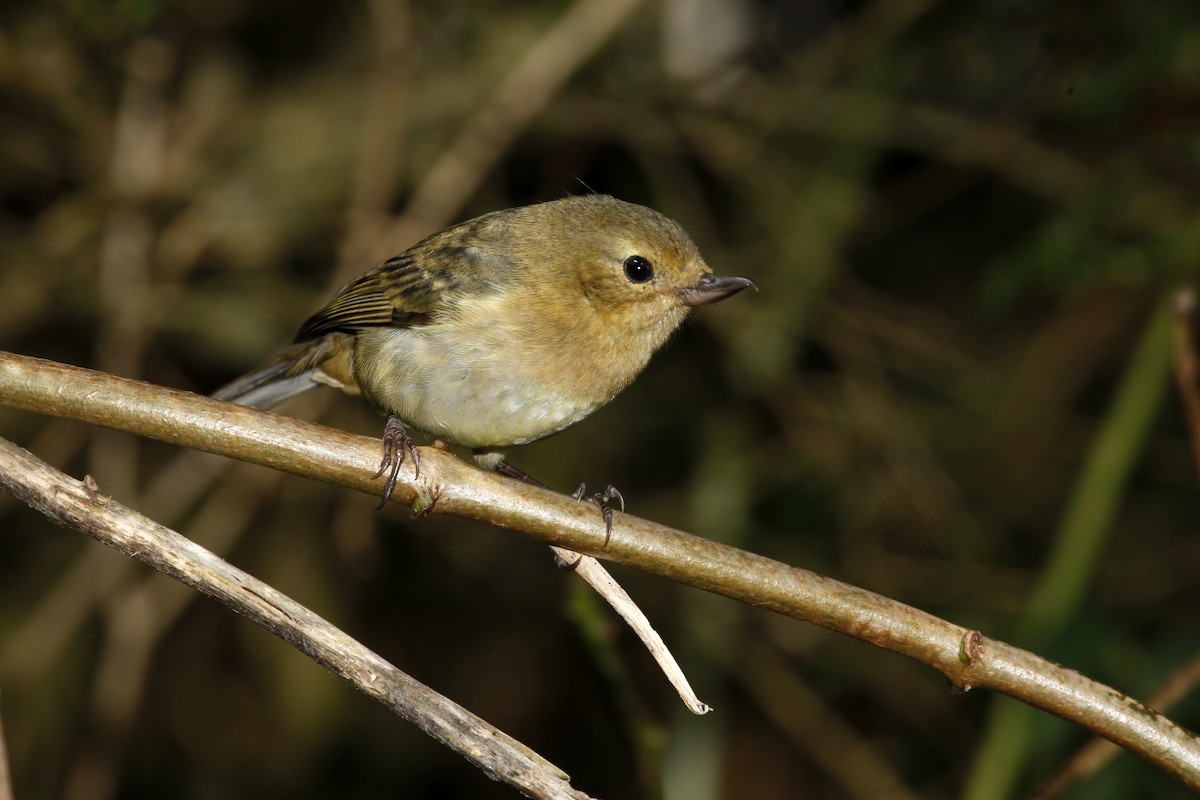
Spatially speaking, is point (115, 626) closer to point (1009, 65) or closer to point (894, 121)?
point (894, 121)

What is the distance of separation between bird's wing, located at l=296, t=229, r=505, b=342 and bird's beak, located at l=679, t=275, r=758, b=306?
0.68 metres

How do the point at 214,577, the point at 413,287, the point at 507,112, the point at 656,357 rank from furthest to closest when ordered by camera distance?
the point at 656,357 → the point at 507,112 → the point at 413,287 → the point at 214,577

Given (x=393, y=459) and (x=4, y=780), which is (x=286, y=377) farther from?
(x=4, y=780)

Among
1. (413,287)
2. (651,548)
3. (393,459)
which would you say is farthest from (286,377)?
(651,548)

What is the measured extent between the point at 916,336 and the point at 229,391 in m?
3.57

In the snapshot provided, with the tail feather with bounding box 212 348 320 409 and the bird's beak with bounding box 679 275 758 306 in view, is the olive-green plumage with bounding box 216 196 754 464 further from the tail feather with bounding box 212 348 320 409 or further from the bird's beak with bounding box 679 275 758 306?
the tail feather with bounding box 212 348 320 409

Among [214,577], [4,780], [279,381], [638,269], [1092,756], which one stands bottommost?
[4,780]

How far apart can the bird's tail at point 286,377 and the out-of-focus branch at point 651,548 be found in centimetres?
208

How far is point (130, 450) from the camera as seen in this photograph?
20.6ft

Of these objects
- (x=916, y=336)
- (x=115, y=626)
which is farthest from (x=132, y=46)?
(x=916, y=336)

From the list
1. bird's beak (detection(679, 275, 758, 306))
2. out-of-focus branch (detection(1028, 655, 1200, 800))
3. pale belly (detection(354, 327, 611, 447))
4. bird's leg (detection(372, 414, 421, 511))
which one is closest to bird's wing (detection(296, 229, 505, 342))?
pale belly (detection(354, 327, 611, 447))

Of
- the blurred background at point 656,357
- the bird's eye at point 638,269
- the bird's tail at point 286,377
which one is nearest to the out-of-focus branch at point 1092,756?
the blurred background at point 656,357

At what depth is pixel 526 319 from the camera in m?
4.16

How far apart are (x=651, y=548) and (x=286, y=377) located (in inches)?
99.6
